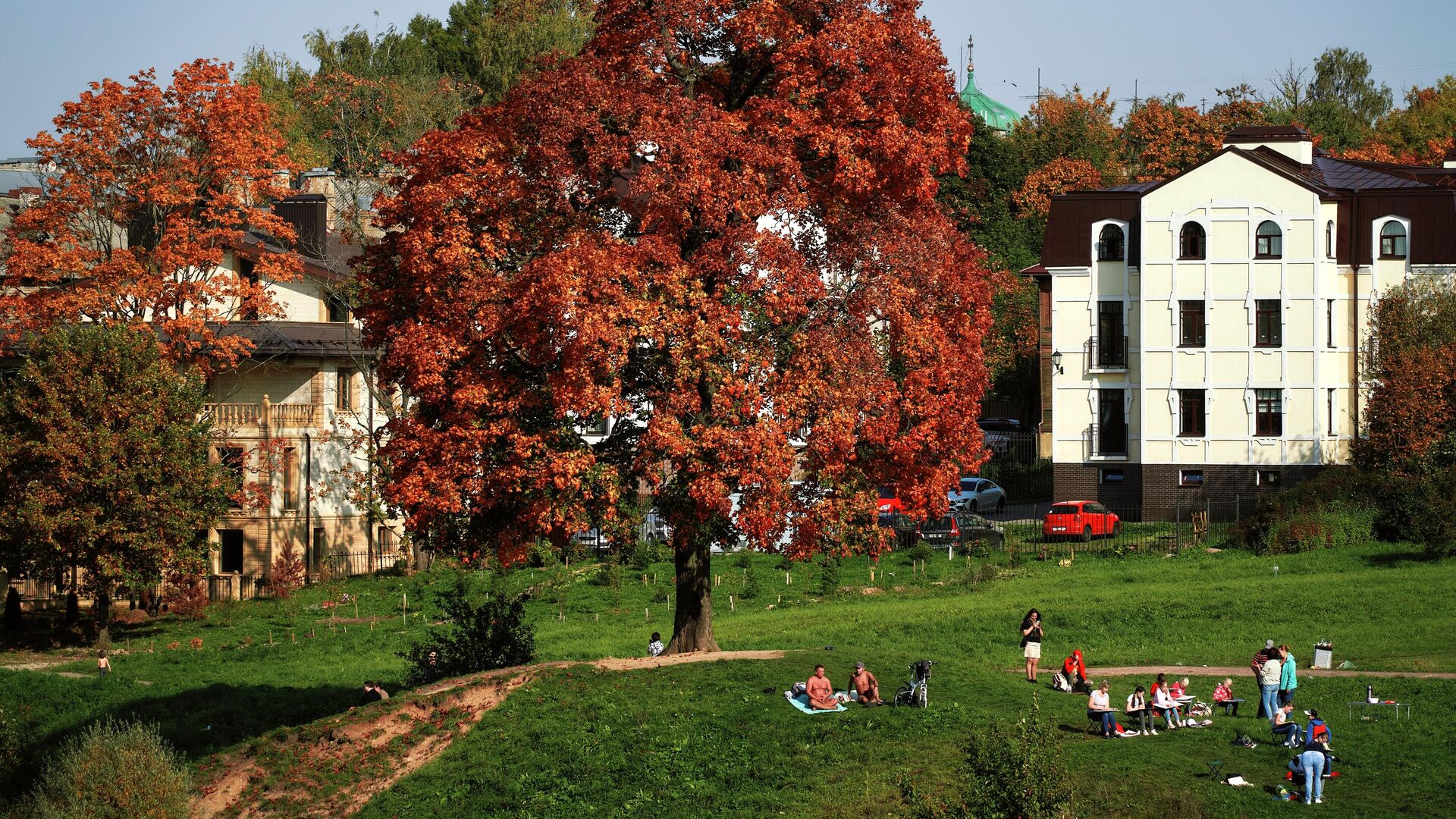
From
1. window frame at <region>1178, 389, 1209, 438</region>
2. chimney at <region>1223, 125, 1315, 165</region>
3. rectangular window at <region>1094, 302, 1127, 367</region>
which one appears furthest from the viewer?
chimney at <region>1223, 125, 1315, 165</region>

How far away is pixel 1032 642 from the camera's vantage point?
29.9 metres

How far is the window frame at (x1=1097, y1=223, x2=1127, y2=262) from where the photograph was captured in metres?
54.9

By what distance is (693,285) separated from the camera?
84.0 feet

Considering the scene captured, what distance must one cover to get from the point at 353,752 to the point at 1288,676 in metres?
16.6

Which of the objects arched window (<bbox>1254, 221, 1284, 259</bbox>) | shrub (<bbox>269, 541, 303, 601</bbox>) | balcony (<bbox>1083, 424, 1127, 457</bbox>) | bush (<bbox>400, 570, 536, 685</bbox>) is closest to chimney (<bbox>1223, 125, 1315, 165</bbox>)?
arched window (<bbox>1254, 221, 1284, 259</bbox>)

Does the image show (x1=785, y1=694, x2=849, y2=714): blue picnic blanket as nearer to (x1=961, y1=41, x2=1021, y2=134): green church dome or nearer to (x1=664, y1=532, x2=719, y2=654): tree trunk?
(x1=664, y1=532, x2=719, y2=654): tree trunk

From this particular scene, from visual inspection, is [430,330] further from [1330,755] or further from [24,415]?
[24,415]

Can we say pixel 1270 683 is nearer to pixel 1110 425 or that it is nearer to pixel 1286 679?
pixel 1286 679

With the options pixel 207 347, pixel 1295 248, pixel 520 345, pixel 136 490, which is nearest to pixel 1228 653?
pixel 520 345

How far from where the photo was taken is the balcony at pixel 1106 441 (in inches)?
2178

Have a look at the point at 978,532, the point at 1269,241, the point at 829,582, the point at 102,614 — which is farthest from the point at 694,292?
the point at 1269,241

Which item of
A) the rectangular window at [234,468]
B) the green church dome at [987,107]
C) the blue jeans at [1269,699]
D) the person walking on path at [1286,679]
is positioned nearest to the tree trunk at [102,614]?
the rectangular window at [234,468]

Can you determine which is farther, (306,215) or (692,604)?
A: (306,215)

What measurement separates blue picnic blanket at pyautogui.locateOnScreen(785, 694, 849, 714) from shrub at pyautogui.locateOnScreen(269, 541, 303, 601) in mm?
26179
